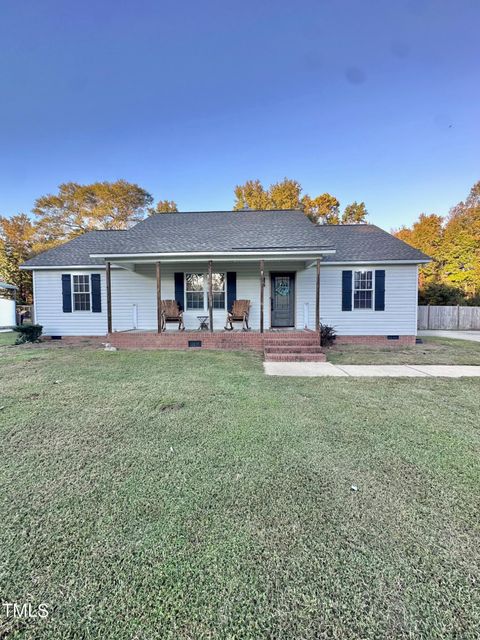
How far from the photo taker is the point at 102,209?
911 inches

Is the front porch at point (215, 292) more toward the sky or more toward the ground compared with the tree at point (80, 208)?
more toward the ground

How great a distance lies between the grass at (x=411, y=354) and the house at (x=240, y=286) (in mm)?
1203

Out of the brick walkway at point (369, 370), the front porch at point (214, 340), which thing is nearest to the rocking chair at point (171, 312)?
the front porch at point (214, 340)

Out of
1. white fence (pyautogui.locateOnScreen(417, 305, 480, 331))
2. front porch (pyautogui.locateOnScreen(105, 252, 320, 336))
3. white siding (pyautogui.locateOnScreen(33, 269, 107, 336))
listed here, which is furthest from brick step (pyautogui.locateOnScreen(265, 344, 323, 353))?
white fence (pyautogui.locateOnScreen(417, 305, 480, 331))

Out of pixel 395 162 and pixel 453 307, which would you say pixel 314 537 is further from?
pixel 395 162

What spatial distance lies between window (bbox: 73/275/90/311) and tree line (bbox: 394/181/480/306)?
17.2 metres

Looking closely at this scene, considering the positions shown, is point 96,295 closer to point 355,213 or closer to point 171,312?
point 171,312

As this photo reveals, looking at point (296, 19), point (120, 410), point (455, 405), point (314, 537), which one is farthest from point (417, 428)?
point (296, 19)

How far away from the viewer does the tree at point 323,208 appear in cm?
2161

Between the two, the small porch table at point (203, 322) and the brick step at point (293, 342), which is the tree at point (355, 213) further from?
the brick step at point (293, 342)

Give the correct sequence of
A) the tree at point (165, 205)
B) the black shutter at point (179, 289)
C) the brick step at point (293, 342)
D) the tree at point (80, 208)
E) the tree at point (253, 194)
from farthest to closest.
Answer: the tree at point (165, 205) < the tree at point (80, 208) < the tree at point (253, 194) < the black shutter at point (179, 289) < the brick step at point (293, 342)

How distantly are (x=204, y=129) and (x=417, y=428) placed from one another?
16111 mm

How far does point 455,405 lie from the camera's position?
3.92 metres

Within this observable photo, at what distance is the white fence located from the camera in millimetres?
14330
